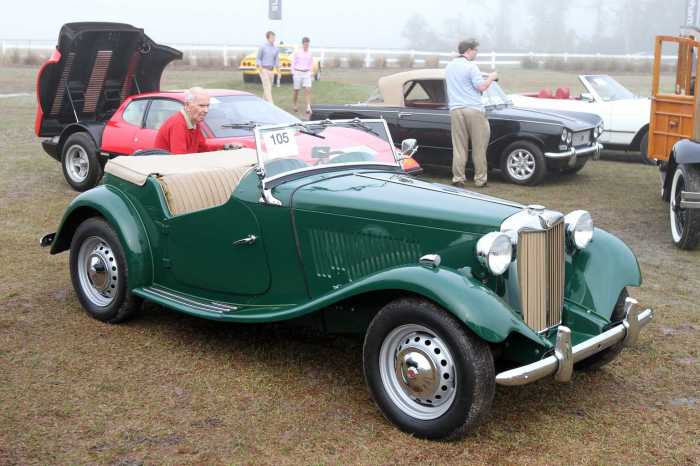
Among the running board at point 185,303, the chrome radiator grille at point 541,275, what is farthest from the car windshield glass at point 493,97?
the chrome radiator grille at point 541,275

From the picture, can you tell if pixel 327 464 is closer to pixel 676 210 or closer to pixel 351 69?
pixel 676 210

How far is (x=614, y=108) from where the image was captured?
13070mm

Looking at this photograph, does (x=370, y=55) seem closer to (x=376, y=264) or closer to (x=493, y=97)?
(x=493, y=97)

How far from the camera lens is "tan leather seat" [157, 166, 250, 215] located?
17.4ft

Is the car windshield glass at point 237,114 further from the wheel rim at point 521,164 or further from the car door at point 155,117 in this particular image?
the wheel rim at point 521,164

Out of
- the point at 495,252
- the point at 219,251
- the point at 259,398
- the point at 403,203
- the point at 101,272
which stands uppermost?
the point at 403,203

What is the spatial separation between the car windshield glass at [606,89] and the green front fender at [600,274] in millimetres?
9239

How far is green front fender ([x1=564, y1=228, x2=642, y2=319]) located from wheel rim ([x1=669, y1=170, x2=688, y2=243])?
3.30 m

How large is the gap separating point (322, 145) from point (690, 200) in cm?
395

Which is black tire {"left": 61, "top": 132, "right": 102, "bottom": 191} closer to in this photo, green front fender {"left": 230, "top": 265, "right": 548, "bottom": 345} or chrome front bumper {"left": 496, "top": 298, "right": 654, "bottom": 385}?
green front fender {"left": 230, "top": 265, "right": 548, "bottom": 345}

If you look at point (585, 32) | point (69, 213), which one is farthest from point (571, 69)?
point (585, 32)

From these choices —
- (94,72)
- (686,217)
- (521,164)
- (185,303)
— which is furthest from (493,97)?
(185,303)

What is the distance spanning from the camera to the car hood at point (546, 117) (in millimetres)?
10844

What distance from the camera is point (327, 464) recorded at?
367 centimetres
